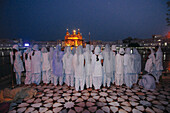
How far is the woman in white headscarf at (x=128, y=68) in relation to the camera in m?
4.49

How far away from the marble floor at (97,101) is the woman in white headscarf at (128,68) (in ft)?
1.37

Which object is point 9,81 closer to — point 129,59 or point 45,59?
point 45,59

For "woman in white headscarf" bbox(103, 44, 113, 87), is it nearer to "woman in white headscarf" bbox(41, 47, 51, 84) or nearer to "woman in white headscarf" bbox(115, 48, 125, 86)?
"woman in white headscarf" bbox(115, 48, 125, 86)

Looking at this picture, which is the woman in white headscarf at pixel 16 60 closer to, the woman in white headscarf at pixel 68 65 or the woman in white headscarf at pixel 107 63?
the woman in white headscarf at pixel 68 65

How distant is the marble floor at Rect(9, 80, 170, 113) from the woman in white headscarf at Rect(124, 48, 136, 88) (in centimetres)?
42

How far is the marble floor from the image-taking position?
9.54 feet

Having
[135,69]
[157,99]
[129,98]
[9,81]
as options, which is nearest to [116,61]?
[135,69]

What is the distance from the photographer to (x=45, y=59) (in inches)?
189

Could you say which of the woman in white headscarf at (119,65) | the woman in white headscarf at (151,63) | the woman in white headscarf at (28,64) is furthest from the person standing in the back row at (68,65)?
the woman in white headscarf at (151,63)

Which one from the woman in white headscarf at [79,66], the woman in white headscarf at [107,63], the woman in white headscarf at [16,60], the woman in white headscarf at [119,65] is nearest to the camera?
the woman in white headscarf at [79,66]

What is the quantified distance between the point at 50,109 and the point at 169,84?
→ 18.7 feet

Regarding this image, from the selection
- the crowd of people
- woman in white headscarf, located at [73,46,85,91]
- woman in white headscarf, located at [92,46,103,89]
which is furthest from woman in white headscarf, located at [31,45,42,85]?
woman in white headscarf, located at [92,46,103,89]

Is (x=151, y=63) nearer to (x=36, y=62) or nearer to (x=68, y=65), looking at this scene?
(x=68, y=65)

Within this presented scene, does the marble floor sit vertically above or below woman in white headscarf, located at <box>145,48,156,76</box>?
below
